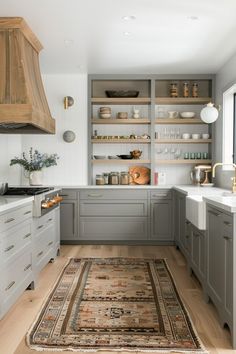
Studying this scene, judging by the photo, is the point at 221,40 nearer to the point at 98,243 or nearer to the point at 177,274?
the point at 177,274

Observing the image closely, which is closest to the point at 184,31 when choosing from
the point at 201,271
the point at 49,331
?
the point at 201,271

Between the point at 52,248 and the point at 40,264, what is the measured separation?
2.30ft

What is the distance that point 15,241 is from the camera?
134 inches

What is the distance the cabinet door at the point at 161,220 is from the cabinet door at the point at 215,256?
2535mm

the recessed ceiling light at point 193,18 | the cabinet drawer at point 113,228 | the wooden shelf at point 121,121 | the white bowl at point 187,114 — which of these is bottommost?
the cabinet drawer at point 113,228

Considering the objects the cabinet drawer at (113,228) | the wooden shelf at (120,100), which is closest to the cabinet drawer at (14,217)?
the cabinet drawer at (113,228)

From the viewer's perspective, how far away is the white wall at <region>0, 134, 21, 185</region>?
18.1ft

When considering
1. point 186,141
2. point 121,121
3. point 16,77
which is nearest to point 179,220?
point 186,141

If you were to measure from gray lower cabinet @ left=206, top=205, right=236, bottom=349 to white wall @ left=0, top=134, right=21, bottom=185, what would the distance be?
122 inches

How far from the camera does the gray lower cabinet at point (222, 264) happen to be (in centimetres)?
264

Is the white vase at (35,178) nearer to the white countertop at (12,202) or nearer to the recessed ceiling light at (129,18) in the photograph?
the white countertop at (12,202)

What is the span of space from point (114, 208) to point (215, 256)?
9.66ft

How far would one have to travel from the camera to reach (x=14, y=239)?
3.37 meters

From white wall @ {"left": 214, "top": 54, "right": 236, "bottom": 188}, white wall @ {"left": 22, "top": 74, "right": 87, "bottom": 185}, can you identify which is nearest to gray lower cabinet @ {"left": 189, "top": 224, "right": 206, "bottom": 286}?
white wall @ {"left": 214, "top": 54, "right": 236, "bottom": 188}
